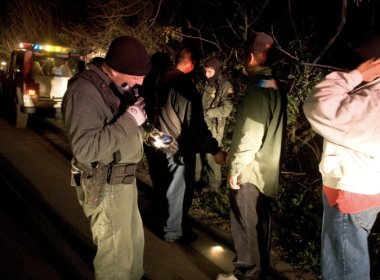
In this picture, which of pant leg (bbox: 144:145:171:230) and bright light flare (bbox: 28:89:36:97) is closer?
pant leg (bbox: 144:145:171:230)

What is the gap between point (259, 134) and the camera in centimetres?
266

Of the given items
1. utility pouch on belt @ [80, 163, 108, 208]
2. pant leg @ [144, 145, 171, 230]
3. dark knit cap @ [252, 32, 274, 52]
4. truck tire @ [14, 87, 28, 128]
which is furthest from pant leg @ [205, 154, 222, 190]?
truck tire @ [14, 87, 28, 128]

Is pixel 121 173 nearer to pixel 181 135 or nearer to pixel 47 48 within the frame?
pixel 181 135

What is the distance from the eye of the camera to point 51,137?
27.9 ft

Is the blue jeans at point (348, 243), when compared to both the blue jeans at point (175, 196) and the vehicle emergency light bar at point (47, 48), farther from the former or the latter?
the vehicle emergency light bar at point (47, 48)

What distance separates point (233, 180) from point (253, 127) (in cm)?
45

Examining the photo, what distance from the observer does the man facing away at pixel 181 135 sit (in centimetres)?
344

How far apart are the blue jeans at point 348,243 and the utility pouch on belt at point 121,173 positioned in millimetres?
1334

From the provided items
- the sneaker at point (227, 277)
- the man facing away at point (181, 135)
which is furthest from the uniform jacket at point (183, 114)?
the sneaker at point (227, 277)

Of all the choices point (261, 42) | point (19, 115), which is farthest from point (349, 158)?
point (19, 115)

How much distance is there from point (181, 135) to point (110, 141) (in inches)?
57.3

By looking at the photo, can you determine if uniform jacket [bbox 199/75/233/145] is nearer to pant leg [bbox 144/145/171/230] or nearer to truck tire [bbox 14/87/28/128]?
pant leg [bbox 144/145/171/230]

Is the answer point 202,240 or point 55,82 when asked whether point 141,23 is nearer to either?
point 55,82

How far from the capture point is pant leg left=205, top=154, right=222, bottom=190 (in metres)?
5.21
